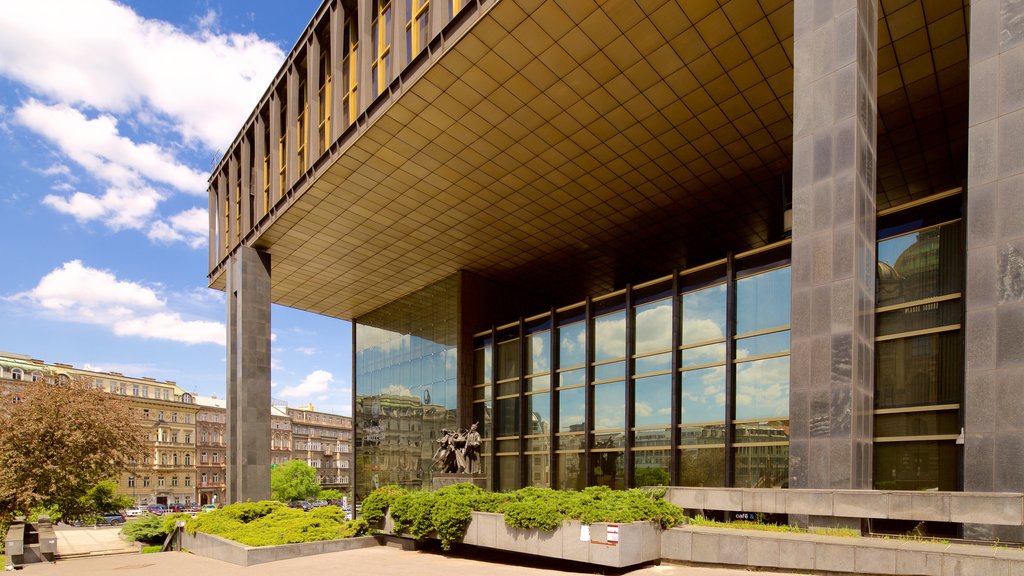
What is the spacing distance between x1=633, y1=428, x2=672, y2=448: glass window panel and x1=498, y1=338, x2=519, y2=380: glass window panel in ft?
29.7

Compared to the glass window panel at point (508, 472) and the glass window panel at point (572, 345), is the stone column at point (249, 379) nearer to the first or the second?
the glass window panel at point (508, 472)

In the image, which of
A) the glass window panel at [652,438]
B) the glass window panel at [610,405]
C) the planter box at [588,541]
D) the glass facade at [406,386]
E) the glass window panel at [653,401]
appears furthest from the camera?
the glass facade at [406,386]

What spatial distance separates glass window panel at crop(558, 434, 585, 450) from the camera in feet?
101

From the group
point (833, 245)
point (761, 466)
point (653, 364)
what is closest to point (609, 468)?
point (653, 364)

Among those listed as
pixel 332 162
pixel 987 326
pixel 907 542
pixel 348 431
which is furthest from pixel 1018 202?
pixel 348 431

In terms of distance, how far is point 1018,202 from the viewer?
37.3 ft

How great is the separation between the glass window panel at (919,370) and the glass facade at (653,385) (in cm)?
320

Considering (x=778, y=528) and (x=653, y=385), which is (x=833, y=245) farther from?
(x=653, y=385)

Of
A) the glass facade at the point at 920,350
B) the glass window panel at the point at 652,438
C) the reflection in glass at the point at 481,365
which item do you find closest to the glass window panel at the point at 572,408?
the glass window panel at the point at 652,438

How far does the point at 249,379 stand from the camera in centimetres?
3494

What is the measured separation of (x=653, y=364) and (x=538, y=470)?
29.8 ft

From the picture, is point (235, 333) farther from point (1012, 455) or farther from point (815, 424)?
point (1012, 455)

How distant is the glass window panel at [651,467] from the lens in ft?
86.0

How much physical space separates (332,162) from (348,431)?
12623 cm
